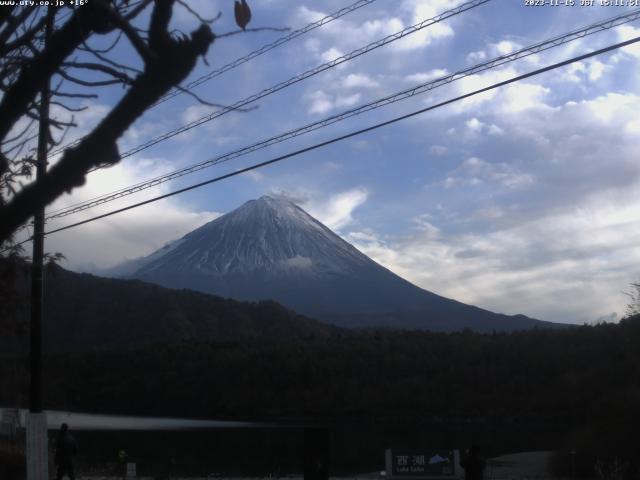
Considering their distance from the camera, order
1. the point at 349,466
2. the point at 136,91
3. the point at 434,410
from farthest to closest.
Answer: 1. the point at 434,410
2. the point at 349,466
3. the point at 136,91

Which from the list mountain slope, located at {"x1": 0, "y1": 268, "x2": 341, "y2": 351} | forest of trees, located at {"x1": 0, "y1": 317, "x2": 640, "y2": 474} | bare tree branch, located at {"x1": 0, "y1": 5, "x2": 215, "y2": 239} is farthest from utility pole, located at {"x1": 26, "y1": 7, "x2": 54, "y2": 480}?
mountain slope, located at {"x1": 0, "y1": 268, "x2": 341, "y2": 351}

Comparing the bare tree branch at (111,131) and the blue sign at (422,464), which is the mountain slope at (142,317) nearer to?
the blue sign at (422,464)

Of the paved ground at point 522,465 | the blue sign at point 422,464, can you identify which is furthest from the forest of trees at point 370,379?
the blue sign at point 422,464

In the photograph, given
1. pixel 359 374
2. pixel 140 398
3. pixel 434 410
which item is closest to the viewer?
pixel 434 410

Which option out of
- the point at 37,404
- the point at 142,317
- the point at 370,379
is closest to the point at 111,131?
the point at 37,404

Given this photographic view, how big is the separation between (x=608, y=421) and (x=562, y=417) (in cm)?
3293

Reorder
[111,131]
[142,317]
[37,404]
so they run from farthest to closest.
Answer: [142,317] < [37,404] < [111,131]

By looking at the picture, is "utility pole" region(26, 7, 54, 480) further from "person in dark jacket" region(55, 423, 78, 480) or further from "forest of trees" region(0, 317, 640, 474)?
"forest of trees" region(0, 317, 640, 474)

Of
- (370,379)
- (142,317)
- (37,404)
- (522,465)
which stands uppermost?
(142,317)

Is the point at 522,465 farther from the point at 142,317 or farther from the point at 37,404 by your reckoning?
the point at 142,317

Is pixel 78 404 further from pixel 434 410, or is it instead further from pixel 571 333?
pixel 571 333

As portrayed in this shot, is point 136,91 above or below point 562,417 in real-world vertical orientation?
above

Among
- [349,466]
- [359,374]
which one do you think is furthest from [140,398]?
[349,466]

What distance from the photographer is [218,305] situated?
424 feet
